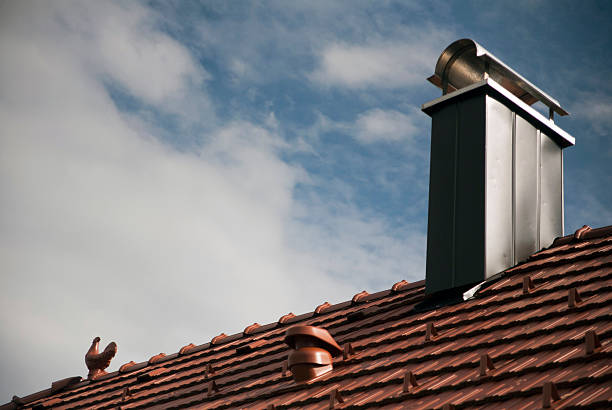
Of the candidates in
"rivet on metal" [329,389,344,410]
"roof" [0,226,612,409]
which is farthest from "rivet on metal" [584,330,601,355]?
"rivet on metal" [329,389,344,410]

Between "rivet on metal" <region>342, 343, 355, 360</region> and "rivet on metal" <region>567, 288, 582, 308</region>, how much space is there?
1672mm

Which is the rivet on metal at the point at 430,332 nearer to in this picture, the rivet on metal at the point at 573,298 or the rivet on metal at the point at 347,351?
the rivet on metal at the point at 347,351

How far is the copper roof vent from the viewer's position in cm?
536

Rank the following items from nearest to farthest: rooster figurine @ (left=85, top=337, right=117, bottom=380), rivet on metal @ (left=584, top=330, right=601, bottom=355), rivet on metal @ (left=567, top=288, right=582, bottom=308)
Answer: rivet on metal @ (left=584, top=330, right=601, bottom=355), rivet on metal @ (left=567, top=288, right=582, bottom=308), rooster figurine @ (left=85, top=337, right=117, bottom=380)

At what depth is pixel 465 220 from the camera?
6.00 meters

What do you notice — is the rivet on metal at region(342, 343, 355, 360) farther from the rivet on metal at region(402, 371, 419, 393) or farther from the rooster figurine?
the rooster figurine

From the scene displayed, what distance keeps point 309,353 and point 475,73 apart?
3071 millimetres

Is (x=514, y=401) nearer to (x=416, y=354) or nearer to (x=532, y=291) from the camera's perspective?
(x=416, y=354)

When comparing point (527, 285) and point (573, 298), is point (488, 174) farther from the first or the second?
point (573, 298)

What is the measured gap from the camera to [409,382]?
4.40 m

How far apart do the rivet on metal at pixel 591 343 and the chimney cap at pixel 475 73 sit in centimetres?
328

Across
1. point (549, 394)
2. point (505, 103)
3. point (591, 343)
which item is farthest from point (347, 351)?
point (505, 103)

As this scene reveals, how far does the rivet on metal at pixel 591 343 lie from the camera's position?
3.78m

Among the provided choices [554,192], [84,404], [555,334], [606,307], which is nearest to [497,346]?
[555,334]
